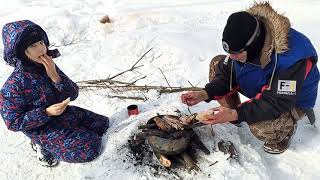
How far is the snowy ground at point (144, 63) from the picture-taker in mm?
2922

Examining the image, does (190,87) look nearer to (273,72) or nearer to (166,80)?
(166,80)

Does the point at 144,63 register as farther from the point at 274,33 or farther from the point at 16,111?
the point at 274,33

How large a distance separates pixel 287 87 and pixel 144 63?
2.16m

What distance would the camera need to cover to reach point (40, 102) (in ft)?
9.75

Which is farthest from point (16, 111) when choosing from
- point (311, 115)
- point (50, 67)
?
point (311, 115)

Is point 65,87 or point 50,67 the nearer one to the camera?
point 50,67

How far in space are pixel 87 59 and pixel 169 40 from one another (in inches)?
41.7

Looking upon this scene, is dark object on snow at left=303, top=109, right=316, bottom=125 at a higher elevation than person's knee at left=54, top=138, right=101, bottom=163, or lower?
higher

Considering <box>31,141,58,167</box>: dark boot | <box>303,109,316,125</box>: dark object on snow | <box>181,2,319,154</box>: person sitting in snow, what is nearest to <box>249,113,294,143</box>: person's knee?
<box>181,2,319,154</box>: person sitting in snow

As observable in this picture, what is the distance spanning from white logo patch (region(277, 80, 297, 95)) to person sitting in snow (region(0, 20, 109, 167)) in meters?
1.53

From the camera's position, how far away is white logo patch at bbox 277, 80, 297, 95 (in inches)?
104

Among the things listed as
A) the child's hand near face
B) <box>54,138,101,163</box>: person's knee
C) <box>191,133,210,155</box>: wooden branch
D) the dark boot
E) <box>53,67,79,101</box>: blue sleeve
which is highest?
the child's hand near face

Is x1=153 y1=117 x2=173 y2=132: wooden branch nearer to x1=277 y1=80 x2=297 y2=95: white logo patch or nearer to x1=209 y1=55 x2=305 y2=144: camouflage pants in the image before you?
x1=209 y1=55 x2=305 y2=144: camouflage pants

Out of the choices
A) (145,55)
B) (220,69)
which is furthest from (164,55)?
(220,69)
